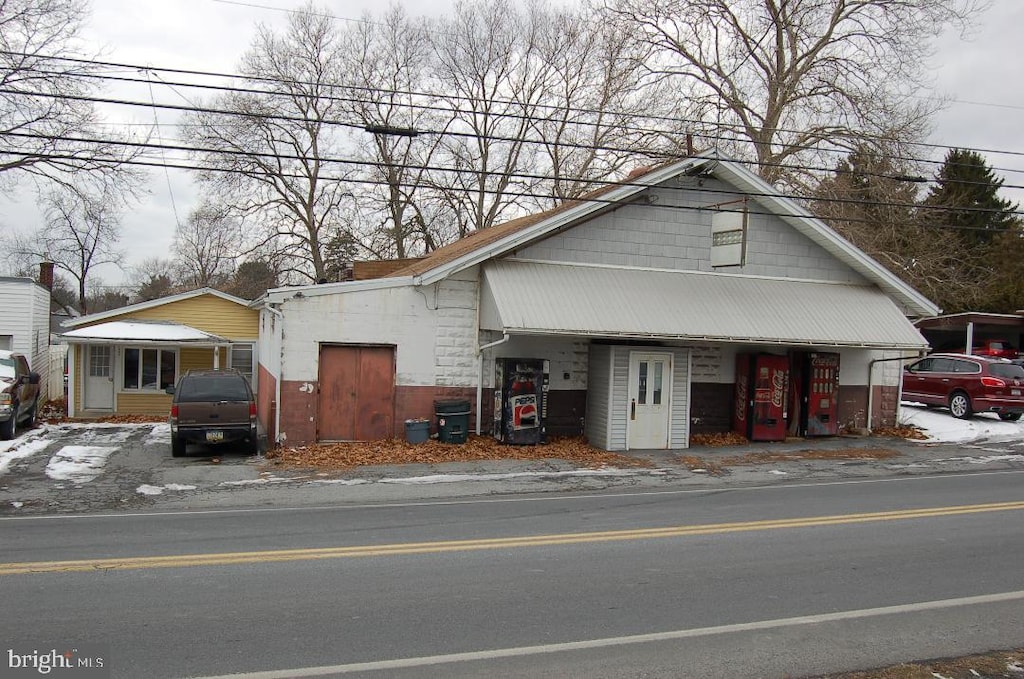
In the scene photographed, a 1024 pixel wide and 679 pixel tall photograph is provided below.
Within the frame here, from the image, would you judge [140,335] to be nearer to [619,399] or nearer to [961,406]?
[619,399]

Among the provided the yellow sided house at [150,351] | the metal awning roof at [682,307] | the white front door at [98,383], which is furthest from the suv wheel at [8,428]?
the metal awning roof at [682,307]

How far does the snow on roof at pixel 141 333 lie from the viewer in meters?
21.8

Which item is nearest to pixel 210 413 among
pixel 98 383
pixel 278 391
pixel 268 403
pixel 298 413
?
pixel 278 391

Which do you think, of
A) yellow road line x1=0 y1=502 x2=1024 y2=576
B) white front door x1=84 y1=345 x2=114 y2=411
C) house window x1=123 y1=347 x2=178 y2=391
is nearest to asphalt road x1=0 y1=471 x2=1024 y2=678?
yellow road line x1=0 y1=502 x2=1024 y2=576

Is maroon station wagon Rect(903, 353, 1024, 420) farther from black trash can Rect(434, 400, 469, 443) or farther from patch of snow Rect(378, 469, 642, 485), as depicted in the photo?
black trash can Rect(434, 400, 469, 443)

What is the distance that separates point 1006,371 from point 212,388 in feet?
68.9

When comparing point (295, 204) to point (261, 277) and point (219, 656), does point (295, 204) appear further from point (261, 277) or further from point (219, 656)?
point (219, 656)

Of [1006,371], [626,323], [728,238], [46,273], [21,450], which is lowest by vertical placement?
[21,450]

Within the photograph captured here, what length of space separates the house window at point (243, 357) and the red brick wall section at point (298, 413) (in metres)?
11.0

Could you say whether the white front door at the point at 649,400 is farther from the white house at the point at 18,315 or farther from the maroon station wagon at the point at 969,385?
the white house at the point at 18,315

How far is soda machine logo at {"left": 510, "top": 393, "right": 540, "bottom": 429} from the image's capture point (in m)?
16.0

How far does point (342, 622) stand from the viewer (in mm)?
5824

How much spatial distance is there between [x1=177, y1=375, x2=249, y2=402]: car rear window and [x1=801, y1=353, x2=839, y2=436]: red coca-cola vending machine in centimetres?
1313

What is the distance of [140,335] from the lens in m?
22.0
